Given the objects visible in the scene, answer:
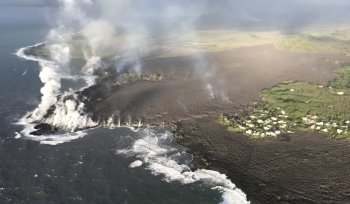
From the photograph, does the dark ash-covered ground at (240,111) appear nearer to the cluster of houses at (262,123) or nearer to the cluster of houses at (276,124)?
the cluster of houses at (262,123)

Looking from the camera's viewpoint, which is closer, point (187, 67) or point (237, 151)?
point (237, 151)

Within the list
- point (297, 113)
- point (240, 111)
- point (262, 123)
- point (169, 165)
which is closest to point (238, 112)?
point (240, 111)

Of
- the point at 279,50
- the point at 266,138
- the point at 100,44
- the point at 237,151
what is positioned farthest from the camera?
the point at 100,44

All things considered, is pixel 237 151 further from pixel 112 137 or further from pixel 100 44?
pixel 100 44

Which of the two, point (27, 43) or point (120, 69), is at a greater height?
point (27, 43)

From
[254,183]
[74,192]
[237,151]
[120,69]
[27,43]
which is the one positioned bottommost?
[74,192]

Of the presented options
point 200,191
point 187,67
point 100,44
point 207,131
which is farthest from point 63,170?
point 100,44

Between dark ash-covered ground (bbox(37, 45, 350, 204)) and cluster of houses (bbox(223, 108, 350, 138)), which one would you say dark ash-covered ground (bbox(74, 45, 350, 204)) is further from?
cluster of houses (bbox(223, 108, 350, 138))

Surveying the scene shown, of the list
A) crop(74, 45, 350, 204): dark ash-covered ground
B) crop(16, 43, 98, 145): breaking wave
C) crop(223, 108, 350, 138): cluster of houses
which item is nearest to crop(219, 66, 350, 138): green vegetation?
crop(223, 108, 350, 138): cluster of houses
